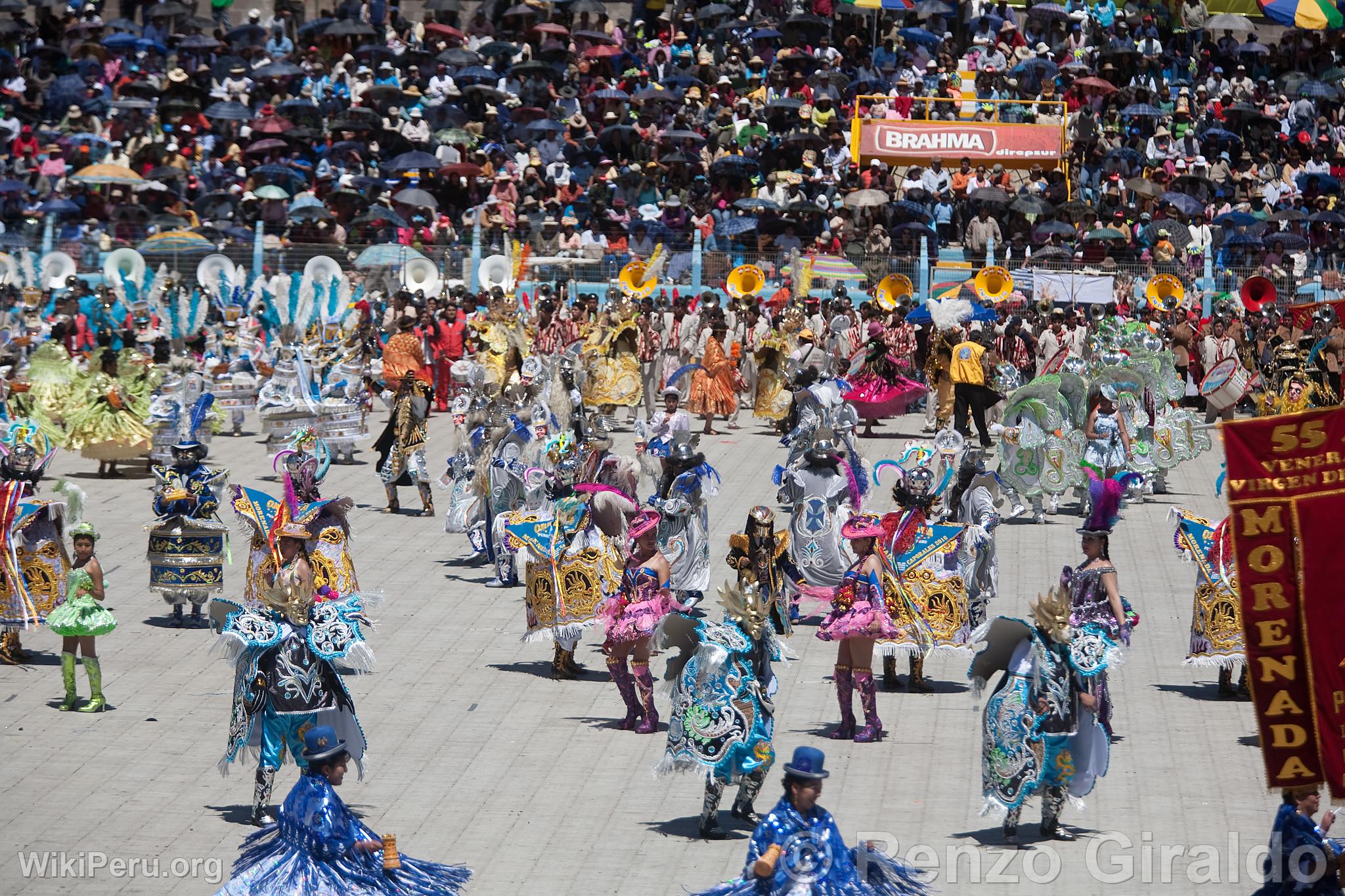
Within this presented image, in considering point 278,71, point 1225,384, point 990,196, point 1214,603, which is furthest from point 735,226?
point 1214,603

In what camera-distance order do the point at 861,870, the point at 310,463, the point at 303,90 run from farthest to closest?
the point at 303,90, the point at 310,463, the point at 861,870

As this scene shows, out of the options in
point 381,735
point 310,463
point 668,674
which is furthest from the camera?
point 310,463

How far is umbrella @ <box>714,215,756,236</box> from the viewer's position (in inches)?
1195

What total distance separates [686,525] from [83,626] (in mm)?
4105

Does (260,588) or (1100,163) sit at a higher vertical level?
(260,588)

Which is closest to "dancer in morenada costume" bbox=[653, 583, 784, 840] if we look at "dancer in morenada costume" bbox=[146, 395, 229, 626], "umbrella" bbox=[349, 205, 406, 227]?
"dancer in morenada costume" bbox=[146, 395, 229, 626]

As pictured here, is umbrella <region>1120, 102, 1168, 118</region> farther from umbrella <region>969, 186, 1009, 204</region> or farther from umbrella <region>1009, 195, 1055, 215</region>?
umbrella <region>969, 186, 1009, 204</region>

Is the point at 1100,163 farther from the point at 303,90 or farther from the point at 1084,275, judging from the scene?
the point at 303,90

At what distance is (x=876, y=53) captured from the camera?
35.8 metres

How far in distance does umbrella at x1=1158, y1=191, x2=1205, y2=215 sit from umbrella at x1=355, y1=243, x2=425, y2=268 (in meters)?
11.8

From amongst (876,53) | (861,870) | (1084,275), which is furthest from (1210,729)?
(876,53)

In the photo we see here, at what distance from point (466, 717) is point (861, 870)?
4802 mm

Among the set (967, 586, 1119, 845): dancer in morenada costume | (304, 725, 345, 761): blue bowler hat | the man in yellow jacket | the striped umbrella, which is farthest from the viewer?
the striped umbrella

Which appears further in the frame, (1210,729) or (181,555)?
(181,555)
